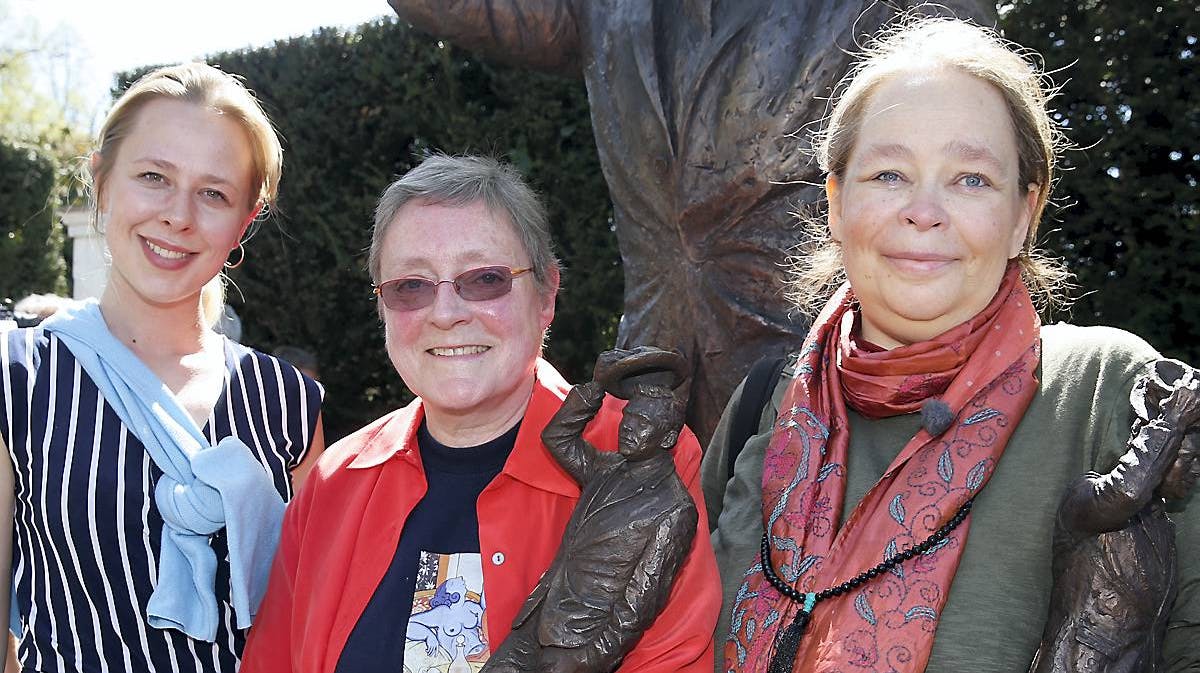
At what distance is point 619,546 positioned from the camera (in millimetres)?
1921

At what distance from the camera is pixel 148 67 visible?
349 inches

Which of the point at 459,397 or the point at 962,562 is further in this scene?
the point at 459,397

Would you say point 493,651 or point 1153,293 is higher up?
point 1153,293

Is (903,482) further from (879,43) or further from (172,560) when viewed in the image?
(172,560)

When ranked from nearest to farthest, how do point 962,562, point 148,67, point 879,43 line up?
point 962,562 < point 879,43 < point 148,67

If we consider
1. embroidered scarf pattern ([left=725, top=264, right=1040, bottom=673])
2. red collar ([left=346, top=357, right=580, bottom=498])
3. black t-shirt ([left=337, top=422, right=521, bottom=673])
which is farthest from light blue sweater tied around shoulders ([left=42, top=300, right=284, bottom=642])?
embroidered scarf pattern ([left=725, top=264, right=1040, bottom=673])

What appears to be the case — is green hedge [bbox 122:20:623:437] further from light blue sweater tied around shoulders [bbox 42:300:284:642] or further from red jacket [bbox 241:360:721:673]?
red jacket [bbox 241:360:721:673]

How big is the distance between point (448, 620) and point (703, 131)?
1501 mm

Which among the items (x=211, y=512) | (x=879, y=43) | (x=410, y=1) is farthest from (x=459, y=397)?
(x=410, y=1)

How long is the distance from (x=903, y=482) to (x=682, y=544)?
379 millimetres

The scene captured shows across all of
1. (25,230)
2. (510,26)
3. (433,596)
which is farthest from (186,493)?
(25,230)

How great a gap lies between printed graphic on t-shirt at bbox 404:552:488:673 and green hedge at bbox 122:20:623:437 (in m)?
4.69

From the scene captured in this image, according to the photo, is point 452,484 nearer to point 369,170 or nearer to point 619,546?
point 619,546

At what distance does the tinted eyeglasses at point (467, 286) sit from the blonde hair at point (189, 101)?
29.5 inches
